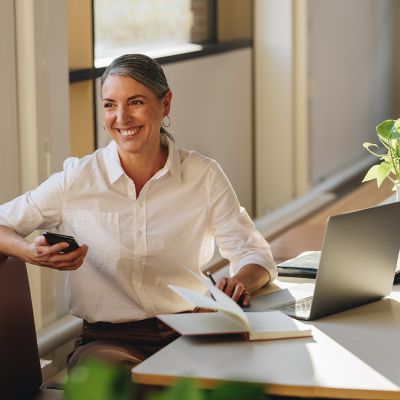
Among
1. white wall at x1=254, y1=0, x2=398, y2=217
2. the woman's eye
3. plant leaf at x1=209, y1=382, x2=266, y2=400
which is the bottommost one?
white wall at x1=254, y1=0, x2=398, y2=217

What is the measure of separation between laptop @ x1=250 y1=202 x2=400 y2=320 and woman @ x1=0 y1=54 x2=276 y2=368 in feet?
0.92

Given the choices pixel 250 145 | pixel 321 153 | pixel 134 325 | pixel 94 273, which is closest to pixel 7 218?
pixel 94 273

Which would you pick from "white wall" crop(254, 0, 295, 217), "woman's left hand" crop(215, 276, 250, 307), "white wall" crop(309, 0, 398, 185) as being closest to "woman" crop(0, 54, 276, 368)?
"woman's left hand" crop(215, 276, 250, 307)

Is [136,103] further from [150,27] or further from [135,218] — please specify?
[150,27]

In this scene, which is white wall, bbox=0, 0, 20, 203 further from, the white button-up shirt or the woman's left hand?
the woman's left hand

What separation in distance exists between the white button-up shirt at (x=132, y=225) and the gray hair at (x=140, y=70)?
0.60 ft

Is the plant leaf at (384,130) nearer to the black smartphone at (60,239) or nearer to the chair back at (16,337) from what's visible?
the black smartphone at (60,239)

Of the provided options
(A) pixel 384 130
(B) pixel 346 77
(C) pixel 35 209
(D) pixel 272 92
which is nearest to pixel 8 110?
(C) pixel 35 209

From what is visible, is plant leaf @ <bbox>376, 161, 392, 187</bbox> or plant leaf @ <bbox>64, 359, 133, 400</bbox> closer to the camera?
plant leaf @ <bbox>64, 359, 133, 400</bbox>

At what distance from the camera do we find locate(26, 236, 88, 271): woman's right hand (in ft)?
7.00

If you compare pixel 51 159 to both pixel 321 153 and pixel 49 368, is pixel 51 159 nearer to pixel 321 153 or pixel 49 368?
pixel 49 368

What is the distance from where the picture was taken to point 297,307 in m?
2.16

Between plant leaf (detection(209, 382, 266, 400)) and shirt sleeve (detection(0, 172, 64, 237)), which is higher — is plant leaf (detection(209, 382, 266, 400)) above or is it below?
above

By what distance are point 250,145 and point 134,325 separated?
13.7 ft
